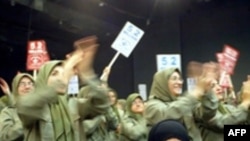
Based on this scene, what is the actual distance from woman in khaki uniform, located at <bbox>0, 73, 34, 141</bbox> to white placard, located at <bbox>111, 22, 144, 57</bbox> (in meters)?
2.32

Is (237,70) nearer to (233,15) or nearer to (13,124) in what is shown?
(233,15)

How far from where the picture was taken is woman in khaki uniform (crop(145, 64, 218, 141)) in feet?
15.8

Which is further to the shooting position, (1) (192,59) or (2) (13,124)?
(1) (192,59)

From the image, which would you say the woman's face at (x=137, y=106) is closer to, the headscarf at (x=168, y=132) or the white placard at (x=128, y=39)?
the white placard at (x=128, y=39)

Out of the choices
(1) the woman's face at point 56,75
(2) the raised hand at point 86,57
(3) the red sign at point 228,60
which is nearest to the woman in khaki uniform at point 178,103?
(2) the raised hand at point 86,57

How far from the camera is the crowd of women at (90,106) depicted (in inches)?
157

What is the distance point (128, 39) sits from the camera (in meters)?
8.19

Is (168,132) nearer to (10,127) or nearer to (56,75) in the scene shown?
(56,75)

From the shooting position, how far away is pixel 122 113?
8.47 meters

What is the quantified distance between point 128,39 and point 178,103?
3480 mm

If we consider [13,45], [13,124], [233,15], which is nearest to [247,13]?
[233,15]

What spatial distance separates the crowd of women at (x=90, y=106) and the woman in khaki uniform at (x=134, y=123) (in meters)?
1.26

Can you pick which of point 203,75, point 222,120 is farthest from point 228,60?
point 203,75

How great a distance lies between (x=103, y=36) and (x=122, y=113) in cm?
971
